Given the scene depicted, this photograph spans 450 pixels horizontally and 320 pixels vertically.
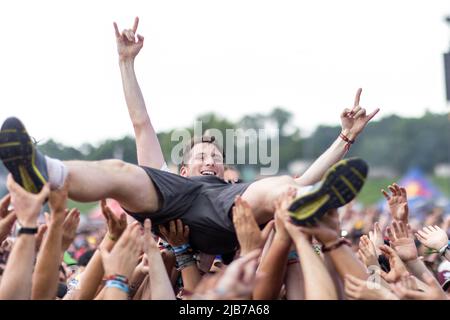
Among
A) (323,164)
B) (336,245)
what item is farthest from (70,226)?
(323,164)

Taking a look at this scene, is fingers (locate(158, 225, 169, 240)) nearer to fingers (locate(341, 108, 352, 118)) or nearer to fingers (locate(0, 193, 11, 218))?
fingers (locate(0, 193, 11, 218))

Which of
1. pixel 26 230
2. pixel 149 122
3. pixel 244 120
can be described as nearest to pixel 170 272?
pixel 149 122

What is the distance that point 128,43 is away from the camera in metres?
5.88

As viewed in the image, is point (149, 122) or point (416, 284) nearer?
point (416, 284)

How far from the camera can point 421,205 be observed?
1856 centimetres

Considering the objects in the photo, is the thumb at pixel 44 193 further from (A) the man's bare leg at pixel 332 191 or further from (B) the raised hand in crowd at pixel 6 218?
(A) the man's bare leg at pixel 332 191

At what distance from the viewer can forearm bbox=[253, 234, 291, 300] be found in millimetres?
4238

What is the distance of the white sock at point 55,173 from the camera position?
4.16m

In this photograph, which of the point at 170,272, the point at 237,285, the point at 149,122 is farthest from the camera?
the point at 149,122

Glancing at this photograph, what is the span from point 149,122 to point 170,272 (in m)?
1.30

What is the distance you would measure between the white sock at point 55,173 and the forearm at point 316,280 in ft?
4.49

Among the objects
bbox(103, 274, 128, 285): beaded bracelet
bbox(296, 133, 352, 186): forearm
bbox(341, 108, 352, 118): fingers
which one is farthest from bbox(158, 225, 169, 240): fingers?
bbox(341, 108, 352, 118): fingers

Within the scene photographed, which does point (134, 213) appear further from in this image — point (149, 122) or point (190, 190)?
point (149, 122)

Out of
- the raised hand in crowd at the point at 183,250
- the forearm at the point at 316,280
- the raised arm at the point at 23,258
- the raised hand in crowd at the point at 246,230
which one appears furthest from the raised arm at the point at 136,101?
the forearm at the point at 316,280
